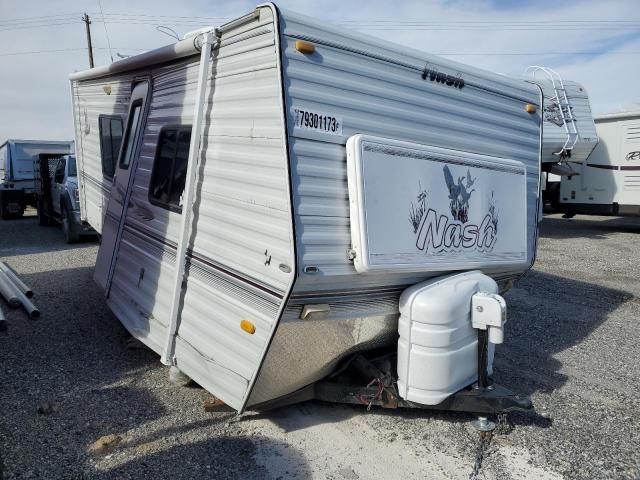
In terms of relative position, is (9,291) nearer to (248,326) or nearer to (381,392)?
(248,326)

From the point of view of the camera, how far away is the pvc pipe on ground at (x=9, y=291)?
5.59 metres

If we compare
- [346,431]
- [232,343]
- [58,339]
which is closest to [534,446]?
[346,431]

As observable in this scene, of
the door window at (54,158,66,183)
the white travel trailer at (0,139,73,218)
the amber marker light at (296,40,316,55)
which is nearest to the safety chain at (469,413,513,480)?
the amber marker light at (296,40,316,55)

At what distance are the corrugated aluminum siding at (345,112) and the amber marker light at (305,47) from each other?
1.2 inches

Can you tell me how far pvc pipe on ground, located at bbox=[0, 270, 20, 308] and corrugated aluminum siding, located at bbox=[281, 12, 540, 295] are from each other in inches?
144

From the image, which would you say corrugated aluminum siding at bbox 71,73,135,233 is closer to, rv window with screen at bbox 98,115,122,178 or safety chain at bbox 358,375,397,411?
rv window with screen at bbox 98,115,122,178

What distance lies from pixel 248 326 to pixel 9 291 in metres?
3.43

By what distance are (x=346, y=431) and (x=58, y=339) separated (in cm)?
311

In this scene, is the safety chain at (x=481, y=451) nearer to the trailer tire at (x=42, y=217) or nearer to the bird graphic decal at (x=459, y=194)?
the bird graphic decal at (x=459, y=194)

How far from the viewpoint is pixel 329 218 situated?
3334 millimetres

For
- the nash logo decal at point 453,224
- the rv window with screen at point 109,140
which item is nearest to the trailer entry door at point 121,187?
the rv window with screen at point 109,140

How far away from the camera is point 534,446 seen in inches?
146

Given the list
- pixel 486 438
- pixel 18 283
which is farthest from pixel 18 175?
pixel 486 438

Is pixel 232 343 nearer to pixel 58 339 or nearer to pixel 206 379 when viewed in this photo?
pixel 206 379
